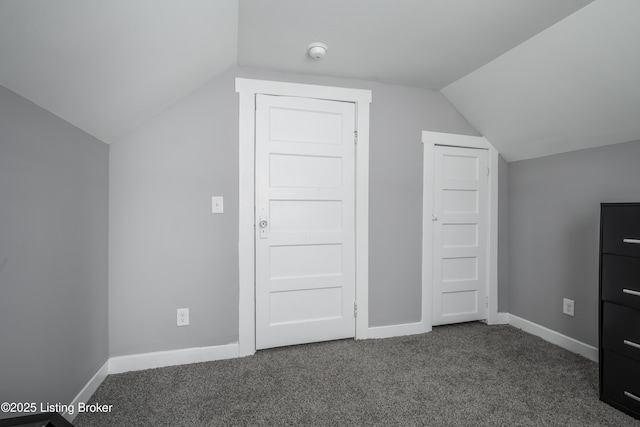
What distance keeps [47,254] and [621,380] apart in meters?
3.00

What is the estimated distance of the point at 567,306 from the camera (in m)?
2.51

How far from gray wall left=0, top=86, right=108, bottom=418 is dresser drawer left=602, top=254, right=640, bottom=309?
9.51 ft

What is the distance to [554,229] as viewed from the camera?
8.61 ft

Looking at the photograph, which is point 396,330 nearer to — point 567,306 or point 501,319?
point 501,319

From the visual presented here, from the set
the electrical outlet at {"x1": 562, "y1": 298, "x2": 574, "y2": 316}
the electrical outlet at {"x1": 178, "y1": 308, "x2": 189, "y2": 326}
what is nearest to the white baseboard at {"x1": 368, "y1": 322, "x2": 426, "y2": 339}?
the electrical outlet at {"x1": 562, "y1": 298, "x2": 574, "y2": 316}

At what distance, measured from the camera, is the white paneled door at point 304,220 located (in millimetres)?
2453

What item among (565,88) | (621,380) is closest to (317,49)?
(565,88)

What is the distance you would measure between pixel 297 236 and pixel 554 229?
2160mm

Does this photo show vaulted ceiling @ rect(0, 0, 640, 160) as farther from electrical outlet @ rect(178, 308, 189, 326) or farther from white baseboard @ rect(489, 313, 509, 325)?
white baseboard @ rect(489, 313, 509, 325)

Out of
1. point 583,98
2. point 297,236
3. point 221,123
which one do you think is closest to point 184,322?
point 297,236

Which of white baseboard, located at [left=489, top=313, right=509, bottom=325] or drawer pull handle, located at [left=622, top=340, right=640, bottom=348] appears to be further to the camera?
white baseboard, located at [left=489, top=313, right=509, bottom=325]

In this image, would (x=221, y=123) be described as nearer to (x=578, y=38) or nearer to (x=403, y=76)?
(x=403, y=76)

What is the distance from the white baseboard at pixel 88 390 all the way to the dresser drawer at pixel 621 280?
9.77ft

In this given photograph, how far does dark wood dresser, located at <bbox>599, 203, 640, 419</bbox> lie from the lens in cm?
168
